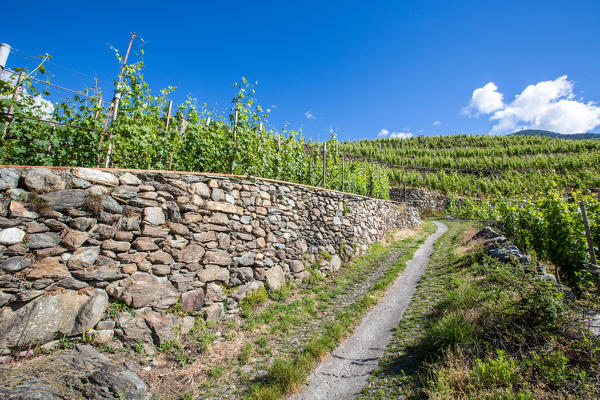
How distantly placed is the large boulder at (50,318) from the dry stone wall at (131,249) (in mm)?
12

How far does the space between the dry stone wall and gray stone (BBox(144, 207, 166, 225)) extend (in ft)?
0.06

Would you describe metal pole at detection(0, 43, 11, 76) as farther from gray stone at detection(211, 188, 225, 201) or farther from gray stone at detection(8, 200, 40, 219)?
gray stone at detection(211, 188, 225, 201)

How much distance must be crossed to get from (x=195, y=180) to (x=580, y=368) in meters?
6.55

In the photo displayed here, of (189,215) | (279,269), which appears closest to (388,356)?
(279,269)

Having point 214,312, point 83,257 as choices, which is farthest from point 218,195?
point 83,257

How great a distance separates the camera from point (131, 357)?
12.9 ft

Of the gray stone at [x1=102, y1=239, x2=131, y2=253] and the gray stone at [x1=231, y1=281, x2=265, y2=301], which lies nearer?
the gray stone at [x1=102, y1=239, x2=131, y2=253]

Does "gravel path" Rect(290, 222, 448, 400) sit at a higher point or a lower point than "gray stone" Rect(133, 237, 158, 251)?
lower

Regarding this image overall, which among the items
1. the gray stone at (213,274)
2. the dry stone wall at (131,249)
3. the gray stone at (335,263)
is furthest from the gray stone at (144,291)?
the gray stone at (335,263)

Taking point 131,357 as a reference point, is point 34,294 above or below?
above

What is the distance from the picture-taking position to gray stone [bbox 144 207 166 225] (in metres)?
4.82

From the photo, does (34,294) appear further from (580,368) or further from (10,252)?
(580,368)

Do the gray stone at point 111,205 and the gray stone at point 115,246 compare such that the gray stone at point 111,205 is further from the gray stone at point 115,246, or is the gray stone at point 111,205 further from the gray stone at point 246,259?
the gray stone at point 246,259

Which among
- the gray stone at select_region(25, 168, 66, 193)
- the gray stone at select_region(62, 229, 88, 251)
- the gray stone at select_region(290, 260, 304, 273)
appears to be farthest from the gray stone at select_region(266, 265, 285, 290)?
the gray stone at select_region(25, 168, 66, 193)
